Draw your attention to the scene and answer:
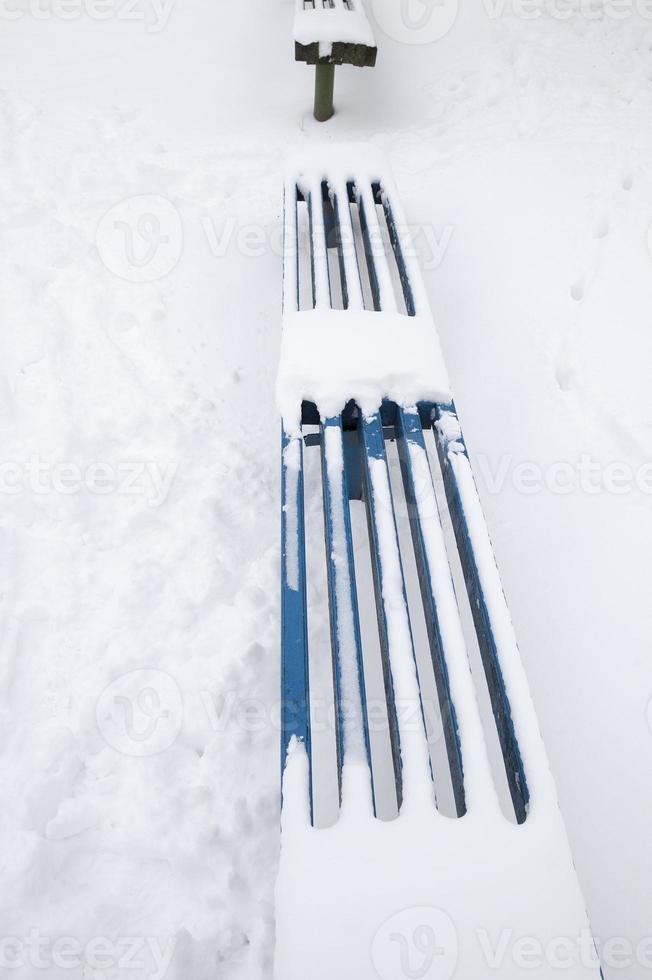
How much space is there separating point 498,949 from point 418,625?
0.67 meters

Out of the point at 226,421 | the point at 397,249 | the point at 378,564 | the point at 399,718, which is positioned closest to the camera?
the point at 399,718

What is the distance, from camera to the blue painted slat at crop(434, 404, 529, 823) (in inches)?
41.3

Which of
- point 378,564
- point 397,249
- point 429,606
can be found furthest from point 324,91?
point 429,606

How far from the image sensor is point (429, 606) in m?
1.24

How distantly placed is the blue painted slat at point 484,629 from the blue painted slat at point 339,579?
256 millimetres

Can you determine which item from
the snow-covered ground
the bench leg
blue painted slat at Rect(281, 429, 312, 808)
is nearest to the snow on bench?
blue painted slat at Rect(281, 429, 312, 808)

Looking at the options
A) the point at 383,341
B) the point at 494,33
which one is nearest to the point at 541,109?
the point at 494,33

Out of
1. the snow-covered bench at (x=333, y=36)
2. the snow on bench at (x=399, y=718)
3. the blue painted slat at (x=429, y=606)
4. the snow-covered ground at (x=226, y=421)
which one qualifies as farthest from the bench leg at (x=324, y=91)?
the blue painted slat at (x=429, y=606)

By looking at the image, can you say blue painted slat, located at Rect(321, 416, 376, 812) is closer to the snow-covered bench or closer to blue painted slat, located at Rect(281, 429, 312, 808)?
blue painted slat, located at Rect(281, 429, 312, 808)

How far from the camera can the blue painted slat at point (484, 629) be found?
105 cm

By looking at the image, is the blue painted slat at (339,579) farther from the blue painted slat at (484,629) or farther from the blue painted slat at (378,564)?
the blue painted slat at (484,629)

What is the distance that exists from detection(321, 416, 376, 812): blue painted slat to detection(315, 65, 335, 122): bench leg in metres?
2.20

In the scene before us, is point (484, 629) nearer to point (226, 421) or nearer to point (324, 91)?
point (226, 421)

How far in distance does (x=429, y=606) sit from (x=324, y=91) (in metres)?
2.69
